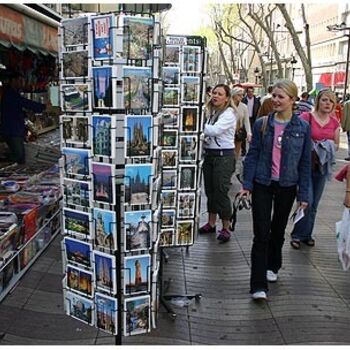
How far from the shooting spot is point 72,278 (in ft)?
10.0

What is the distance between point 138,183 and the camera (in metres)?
2.71

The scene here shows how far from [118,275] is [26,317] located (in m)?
1.16

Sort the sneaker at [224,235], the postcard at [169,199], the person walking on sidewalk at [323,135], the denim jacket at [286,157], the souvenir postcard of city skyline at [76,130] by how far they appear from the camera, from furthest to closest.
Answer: the sneaker at [224,235] → the person walking on sidewalk at [323,135] → the postcard at [169,199] → the denim jacket at [286,157] → the souvenir postcard of city skyline at [76,130]

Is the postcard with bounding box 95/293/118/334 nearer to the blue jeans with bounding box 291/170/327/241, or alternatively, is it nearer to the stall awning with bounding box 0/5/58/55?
the stall awning with bounding box 0/5/58/55

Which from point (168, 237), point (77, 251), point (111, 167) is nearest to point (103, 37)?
point (111, 167)

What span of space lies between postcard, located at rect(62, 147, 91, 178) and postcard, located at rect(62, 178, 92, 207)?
0.05 m

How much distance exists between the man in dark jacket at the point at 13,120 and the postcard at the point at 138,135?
5.08 meters

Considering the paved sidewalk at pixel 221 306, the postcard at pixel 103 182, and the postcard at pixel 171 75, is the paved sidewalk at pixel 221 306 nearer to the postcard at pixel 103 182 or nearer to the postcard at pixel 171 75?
the postcard at pixel 103 182

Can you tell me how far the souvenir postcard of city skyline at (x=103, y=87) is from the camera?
2512mm

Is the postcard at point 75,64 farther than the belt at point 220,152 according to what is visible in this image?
No

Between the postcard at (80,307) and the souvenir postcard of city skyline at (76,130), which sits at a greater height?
the souvenir postcard of city skyline at (76,130)

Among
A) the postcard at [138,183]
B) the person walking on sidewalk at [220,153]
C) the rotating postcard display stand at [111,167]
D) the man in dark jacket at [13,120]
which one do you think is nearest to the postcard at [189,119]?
the person walking on sidewalk at [220,153]

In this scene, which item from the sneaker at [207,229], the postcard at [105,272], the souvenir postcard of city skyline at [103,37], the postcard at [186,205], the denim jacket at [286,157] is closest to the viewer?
the souvenir postcard of city skyline at [103,37]

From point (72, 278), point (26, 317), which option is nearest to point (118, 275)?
point (72, 278)
